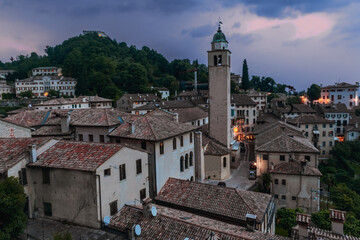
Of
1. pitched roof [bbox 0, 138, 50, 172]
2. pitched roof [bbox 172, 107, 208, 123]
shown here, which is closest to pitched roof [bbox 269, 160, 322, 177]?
pitched roof [bbox 172, 107, 208, 123]

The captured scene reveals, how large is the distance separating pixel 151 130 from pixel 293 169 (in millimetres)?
16385

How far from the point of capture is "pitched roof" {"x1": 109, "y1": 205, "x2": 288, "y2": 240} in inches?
523

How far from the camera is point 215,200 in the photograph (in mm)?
18359

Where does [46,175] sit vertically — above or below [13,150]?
below

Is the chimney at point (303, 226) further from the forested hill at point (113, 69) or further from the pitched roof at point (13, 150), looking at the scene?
the forested hill at point (113, 69)

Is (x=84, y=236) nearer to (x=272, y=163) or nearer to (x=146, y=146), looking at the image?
(x=146, y=146)

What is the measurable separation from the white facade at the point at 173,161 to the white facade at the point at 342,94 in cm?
8077

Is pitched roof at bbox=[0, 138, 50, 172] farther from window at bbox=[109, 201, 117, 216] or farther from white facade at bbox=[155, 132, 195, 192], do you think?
white facade at bbox=[155, 132, 195, 192]

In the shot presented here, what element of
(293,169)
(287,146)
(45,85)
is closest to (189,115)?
(287,146)

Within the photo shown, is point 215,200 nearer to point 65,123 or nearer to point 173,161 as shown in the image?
point 173,161

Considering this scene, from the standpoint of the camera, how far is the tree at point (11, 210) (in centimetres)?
1256

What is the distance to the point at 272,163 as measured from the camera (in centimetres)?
3108

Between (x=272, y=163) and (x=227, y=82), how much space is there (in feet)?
43.3

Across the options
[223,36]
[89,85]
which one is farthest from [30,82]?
[223,36]
